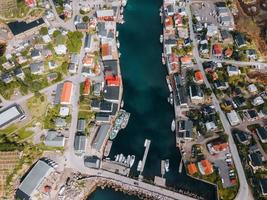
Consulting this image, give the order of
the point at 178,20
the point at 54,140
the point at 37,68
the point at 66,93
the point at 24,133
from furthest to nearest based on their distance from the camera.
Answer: the point at 178,20
the point at 37,68
the point at 66,93
the point at 24,133
the point at 54,140

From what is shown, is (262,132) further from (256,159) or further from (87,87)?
(87,87)

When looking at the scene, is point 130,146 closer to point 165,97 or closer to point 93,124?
point 93,124

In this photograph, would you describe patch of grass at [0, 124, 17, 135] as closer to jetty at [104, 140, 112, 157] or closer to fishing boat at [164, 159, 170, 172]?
jetty at [104, 140, 112, 157]

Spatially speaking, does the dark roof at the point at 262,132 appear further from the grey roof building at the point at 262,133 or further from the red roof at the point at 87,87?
the red roof at the point at 87,87

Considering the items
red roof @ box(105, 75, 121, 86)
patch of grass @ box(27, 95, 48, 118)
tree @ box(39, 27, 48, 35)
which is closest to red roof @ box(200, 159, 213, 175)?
red roof @ box(105, 75, 121, 86)

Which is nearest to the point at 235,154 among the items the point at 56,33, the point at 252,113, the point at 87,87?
the point at 252,113

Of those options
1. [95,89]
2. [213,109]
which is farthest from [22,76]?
[213,109]
